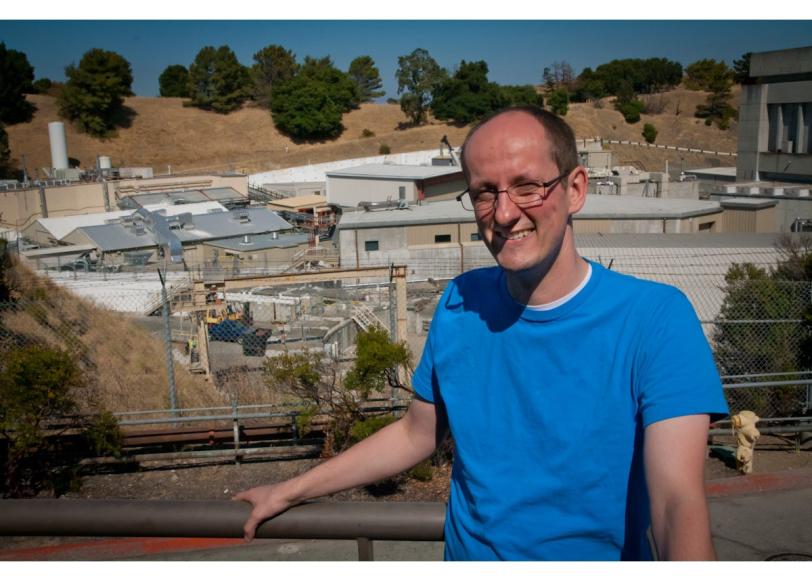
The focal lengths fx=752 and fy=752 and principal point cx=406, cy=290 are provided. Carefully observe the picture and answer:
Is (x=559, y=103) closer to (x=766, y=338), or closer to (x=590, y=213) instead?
(x=590, y=213)

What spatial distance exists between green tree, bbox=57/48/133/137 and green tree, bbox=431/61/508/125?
2518 centimetres

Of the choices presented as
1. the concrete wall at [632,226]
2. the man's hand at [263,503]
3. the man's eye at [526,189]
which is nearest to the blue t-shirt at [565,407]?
the man's eye at [526,189]

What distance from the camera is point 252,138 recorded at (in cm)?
5919

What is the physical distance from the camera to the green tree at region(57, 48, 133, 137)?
54562 millimetres

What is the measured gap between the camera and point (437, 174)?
30.3m

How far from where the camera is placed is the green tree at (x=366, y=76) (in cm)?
7112

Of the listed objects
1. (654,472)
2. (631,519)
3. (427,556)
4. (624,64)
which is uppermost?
(624,64)

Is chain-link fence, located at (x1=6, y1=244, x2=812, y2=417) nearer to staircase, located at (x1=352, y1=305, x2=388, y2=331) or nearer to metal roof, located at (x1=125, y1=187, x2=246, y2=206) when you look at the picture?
staircase, located at (x1=352, y1=305, x2=388, y2=331)

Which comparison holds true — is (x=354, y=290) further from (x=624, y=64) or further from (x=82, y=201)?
(x=624, y=64)

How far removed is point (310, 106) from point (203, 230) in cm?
3582

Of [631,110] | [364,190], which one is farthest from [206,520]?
[631,110]

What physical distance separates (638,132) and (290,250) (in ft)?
155

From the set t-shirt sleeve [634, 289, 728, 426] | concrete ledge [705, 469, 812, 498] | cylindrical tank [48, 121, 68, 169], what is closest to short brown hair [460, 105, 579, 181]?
t-shirt sleeve [634, 289, 728, 426]

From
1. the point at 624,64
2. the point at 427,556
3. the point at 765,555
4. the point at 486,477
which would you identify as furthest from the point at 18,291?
the point at 624,64
